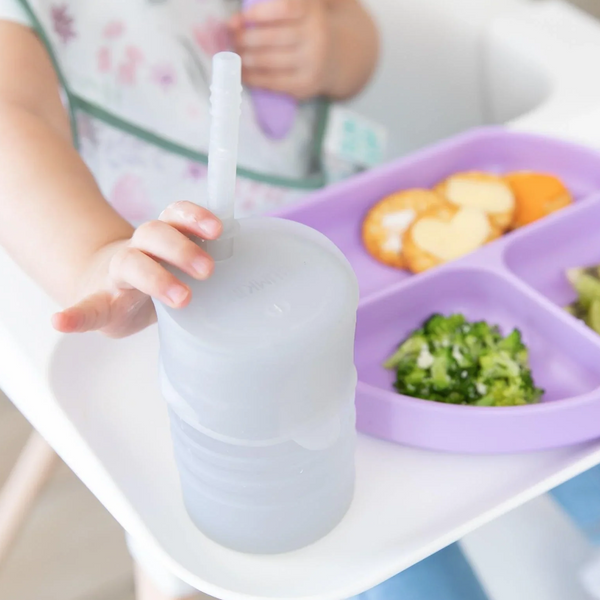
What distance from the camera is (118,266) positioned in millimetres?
445

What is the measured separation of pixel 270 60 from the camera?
38.4 inches

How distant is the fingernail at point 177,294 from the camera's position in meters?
0.38

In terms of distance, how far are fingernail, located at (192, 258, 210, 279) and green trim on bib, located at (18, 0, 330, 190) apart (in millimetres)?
526

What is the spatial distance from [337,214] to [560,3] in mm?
552

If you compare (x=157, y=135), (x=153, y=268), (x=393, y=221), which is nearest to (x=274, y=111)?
(x=157, y=135)

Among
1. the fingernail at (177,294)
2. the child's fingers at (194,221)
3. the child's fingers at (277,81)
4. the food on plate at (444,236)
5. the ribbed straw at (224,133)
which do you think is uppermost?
the ribbed straw at (224,133)

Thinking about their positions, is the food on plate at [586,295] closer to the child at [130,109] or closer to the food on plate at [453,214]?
the food on plate at [453,214]

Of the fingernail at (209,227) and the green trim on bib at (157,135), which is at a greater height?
the fingernail at (209,227)

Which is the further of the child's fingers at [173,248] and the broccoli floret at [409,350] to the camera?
the broccoli floret at [409,350]

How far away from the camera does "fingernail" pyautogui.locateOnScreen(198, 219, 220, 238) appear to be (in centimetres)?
40

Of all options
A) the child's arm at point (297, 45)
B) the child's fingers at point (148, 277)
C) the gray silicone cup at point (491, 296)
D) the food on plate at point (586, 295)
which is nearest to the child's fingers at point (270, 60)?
the child's arm at point (297, 45)

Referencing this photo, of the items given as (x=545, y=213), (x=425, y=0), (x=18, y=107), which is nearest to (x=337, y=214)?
(x=545, y=213)

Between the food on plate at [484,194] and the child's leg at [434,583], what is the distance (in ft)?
1.10

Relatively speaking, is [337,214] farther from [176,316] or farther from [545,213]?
[176,316]
